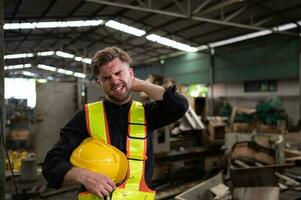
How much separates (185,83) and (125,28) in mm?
5950

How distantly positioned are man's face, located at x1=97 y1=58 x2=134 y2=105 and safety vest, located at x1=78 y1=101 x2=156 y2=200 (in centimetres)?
10

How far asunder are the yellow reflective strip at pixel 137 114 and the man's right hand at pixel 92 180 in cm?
34

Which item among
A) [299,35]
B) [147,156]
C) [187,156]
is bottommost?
[187,156]

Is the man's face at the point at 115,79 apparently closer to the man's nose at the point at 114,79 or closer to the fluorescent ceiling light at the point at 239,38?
the man's nose at the point at 114,79

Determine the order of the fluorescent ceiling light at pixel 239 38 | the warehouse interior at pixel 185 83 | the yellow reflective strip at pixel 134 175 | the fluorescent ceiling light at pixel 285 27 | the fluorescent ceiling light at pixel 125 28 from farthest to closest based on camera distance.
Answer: the fluorescent ceiling light at pixel 239 38 < the fluorescent ceiling light at pixel 125 28 < the fluorescent ceiling light at pixel 285 27 < the warehouse interior at pixel 185 83 < the yellow reflective strip at pixel 134 175

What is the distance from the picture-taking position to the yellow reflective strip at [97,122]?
140 cm

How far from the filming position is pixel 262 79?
12.3 m

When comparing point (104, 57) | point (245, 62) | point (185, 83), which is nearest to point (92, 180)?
A: point (104, 57)

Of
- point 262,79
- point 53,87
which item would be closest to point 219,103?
point 262,79

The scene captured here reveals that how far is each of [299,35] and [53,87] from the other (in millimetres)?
8180

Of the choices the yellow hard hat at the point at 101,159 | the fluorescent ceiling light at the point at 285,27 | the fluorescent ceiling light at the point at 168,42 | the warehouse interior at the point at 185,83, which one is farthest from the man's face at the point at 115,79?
the fluorescent ceiling light at the point at 168,42

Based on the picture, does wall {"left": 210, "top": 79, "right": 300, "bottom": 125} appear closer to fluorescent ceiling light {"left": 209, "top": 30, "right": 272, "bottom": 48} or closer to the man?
fluorescent ceiling light {"left": 209, "top": 30, "right": 272, "bottom": 48}

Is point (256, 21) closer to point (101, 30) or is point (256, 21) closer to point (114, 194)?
point (101, 30)

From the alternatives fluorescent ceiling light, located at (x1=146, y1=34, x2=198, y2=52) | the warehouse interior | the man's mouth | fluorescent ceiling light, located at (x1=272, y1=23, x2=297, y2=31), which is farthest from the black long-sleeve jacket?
fluorescent ceiling light, located at (x1=146, y1=34, x2=198, y2=52)
